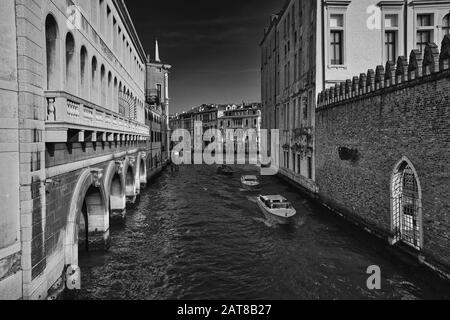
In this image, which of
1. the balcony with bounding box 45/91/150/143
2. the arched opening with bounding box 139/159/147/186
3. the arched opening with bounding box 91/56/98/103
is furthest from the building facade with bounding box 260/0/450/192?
the balcony with bounding box 45/91/150/143

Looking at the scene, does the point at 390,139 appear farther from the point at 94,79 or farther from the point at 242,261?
the point at 94,79

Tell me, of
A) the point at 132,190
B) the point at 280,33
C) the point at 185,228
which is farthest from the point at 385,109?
the point at 280,33

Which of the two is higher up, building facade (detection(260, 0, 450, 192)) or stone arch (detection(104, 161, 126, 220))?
building facade (detection(260, 0, 450, 192))

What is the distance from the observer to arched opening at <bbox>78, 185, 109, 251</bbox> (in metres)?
14.5

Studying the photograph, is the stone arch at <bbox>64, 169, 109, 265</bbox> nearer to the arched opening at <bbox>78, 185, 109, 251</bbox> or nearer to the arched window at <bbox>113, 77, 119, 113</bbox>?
the arched opening at <bbox>78, 185, 109, 251</bbox>

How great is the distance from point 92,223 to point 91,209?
651 millimetres

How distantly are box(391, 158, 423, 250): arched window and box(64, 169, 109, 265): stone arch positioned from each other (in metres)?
11.6

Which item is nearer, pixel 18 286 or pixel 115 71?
pixel 18 286

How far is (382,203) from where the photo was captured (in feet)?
51.9

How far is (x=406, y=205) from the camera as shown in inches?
562

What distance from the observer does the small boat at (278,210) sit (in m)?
19.3

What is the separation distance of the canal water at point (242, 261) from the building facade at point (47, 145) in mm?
2084
